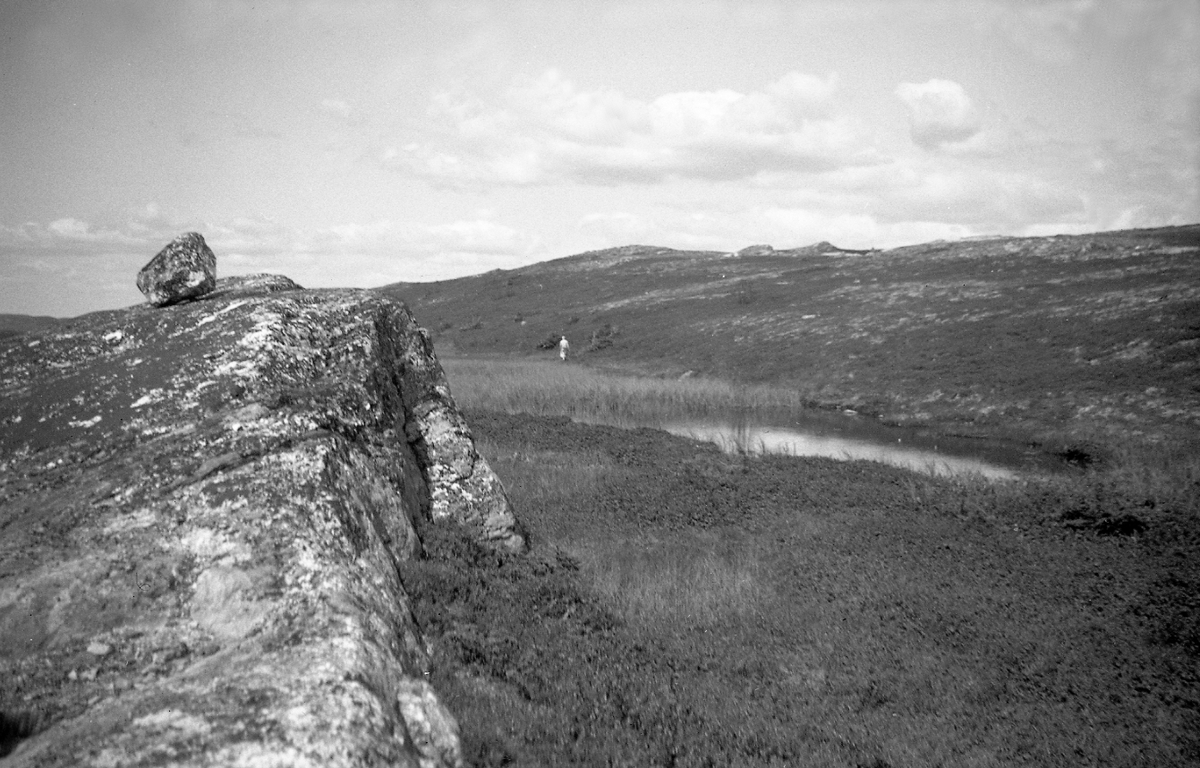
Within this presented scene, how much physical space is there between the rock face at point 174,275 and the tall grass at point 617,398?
22.8 meters

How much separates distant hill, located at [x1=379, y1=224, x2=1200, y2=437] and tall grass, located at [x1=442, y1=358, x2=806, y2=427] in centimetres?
412

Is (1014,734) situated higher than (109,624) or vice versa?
(109,624)

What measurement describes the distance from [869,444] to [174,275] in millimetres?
26813

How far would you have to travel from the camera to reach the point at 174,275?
11562mm

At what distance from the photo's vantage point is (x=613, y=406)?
37688mm

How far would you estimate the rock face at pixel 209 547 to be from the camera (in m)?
5.29

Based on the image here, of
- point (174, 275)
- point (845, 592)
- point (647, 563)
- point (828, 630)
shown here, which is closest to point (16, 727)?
point (174, 275)

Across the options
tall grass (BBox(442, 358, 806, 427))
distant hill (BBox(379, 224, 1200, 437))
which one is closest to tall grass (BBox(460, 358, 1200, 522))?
tall grass (BBox(442, 358, 806, 427))

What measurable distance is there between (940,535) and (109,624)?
48.4ft

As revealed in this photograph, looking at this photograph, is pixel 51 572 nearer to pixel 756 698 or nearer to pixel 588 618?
pixel 588 618

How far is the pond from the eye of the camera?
88.5 ft

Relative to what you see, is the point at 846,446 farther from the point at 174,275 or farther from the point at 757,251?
the point at 757,251

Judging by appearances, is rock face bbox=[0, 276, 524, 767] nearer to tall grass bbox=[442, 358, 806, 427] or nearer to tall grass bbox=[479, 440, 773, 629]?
tall grass bbox=[479, 440, 773, 629]

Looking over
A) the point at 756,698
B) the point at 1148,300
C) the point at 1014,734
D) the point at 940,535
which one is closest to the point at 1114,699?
the point at 1014,734
